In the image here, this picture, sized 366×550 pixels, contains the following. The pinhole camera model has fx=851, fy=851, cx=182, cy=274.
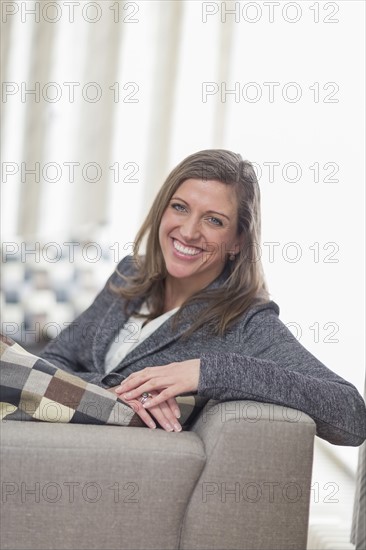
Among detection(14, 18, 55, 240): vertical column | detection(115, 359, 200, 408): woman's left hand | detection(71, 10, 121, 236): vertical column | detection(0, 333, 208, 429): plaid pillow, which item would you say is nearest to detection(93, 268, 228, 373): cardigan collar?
detection(115, 359, 200, 408): woman's left hand

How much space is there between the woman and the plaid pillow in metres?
0.10

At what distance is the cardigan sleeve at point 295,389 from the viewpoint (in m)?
1.61

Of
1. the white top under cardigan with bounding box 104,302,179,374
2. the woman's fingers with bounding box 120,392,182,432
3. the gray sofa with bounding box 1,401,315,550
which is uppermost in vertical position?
the white top under cardigan with bounding box 104,302,179,374

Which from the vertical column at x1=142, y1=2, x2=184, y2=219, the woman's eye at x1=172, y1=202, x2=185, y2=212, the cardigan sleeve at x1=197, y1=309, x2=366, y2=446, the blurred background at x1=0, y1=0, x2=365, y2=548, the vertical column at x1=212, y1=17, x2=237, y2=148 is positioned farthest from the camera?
the vertical column at x1=142, y1=2, x2=184, y2=219

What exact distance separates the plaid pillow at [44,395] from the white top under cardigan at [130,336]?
0.54 m

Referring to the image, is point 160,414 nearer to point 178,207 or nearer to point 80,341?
point 178,207

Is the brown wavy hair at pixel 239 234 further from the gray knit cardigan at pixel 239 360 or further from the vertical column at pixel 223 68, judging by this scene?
the vertical column at pixel 223 68

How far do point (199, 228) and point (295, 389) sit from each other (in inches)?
23.3

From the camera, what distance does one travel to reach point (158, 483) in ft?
4.99

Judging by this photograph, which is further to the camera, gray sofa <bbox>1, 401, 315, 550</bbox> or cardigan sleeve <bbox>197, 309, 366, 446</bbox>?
cardigan sleeve <bbox>197, 309, 366, 446</bbox>

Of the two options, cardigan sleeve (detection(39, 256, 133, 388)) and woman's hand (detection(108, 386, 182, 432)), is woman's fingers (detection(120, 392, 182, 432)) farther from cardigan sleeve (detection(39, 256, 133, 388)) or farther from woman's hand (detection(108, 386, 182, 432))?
cardigan sleeve (detection(39, 256, 133, 388))

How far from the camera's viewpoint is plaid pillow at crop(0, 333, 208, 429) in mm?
1533

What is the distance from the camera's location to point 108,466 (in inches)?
59.1

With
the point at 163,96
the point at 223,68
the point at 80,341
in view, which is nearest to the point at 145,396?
the point at 80,341
